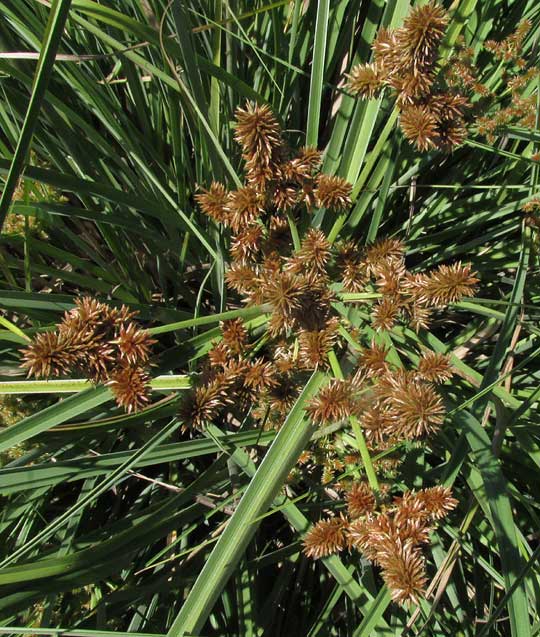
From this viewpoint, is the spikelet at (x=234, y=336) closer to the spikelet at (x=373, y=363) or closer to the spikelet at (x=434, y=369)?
the spikelet at (x=373, y=363)

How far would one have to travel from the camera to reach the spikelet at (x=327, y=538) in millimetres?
1393

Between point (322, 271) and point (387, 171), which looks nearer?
point (322, 271)

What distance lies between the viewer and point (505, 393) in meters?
1.77

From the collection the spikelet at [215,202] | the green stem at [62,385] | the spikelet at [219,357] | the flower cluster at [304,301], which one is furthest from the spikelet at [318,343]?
the spikelet at [215,202]

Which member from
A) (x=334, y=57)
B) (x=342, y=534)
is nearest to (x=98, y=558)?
(x=342, y=534)

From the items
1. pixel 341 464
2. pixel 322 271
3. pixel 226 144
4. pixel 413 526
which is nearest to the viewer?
pixel 413 526

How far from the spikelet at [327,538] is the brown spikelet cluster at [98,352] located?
584 mm

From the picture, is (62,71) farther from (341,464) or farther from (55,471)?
(341,464)

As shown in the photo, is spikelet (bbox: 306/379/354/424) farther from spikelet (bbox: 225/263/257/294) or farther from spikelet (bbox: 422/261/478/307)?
spikelet (bbox: 225/263/257/294)

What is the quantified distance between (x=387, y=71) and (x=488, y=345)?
143 cm

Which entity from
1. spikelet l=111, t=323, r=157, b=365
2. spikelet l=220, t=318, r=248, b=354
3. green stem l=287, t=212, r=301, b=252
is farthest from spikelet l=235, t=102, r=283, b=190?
spikelet l=111, t=323, r=157, b=365

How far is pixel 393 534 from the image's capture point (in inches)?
45.9

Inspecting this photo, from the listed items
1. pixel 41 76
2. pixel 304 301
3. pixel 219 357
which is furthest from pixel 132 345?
pixel 41 76

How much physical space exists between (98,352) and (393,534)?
783mm
